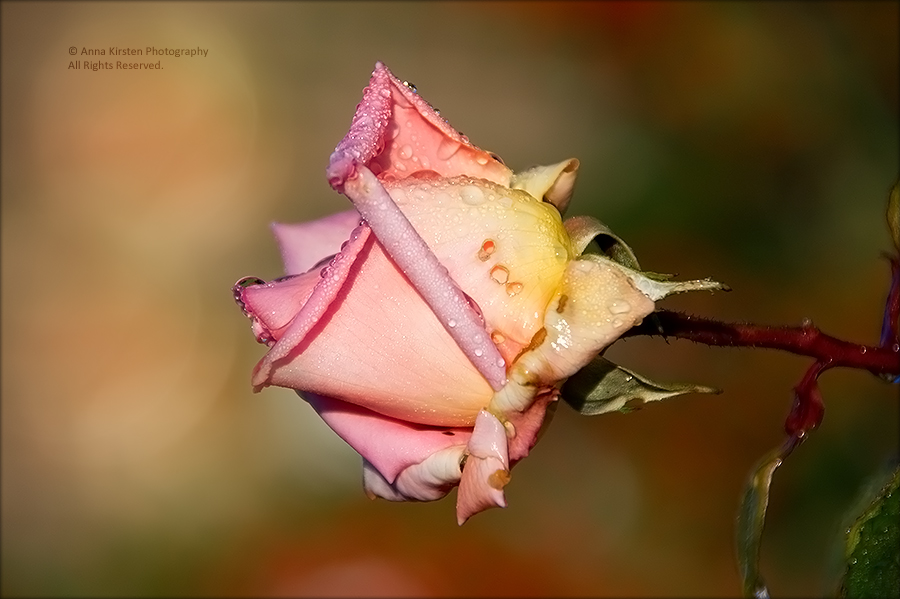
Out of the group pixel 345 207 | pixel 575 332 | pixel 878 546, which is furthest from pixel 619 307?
pixel 345 207

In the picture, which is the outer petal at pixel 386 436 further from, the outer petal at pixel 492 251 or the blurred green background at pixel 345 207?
the blurred green background at pixel 345 207

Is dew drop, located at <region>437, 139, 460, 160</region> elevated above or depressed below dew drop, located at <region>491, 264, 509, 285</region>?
above

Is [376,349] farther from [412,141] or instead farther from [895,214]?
[895,214]

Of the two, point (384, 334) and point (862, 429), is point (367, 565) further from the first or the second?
point (384, 334)

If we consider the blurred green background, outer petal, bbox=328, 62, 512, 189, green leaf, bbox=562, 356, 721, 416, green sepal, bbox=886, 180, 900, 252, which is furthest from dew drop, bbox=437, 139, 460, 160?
the blurred green background

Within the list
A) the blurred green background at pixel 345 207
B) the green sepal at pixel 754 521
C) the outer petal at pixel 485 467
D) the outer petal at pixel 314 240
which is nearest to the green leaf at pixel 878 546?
the green sepal at pixel 754 521

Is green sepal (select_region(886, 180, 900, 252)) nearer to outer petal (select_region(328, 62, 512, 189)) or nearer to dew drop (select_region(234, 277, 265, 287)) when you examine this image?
outer petal (select_region(328, 62, 512, 189))

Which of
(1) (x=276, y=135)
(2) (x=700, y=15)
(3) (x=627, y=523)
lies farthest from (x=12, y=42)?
(3) (x=627, y=523)
